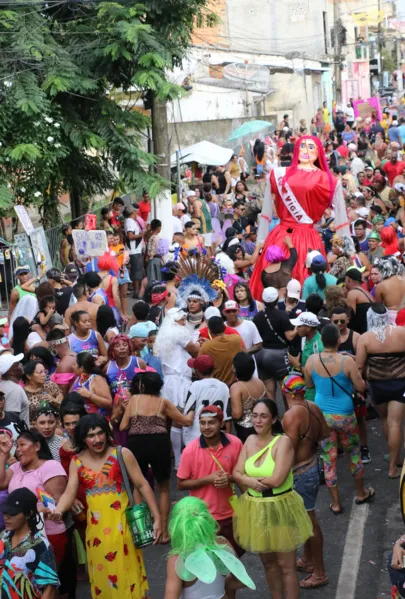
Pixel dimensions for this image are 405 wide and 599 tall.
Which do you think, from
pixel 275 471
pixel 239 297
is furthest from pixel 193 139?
pixel 275 471

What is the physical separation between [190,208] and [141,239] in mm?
1945

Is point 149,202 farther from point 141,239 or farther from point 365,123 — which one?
point 365,123

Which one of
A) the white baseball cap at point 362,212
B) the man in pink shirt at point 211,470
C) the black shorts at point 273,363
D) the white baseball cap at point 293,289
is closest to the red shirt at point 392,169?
the white baseball cap at point 362,212

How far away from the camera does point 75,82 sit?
17516 mm

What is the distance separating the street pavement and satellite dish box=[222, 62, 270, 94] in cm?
3126

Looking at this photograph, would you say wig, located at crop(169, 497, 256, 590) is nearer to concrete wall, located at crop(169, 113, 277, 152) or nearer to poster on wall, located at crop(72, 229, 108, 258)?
poster on wall, located at crop(72, 229, 108, 258)

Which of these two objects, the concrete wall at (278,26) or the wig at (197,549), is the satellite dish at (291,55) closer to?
the concrete wall at (278,26)

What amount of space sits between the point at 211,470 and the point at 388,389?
8.87 ft

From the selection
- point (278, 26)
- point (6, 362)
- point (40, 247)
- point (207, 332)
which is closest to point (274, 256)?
point (207, 332)

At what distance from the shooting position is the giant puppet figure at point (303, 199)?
1350cm

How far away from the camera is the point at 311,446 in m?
7.33

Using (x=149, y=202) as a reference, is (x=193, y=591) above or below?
below

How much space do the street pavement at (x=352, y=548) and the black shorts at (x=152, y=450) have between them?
688 mm

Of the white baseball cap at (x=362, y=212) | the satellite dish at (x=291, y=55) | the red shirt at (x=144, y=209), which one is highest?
the satellite dish at (x=291, y=55)
